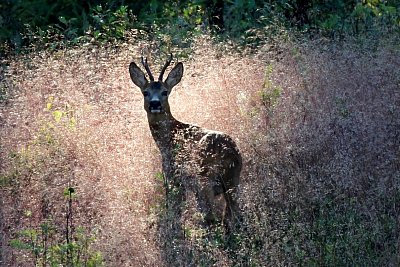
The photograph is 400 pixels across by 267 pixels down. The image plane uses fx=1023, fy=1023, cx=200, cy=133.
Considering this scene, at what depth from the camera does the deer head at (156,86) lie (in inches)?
336

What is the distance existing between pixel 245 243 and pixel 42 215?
5.28 ft

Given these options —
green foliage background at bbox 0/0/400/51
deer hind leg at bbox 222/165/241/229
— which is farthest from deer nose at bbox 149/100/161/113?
green foliage background at bbox 0/0/400/51

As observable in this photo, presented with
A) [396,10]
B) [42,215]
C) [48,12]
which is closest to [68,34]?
[48,12]

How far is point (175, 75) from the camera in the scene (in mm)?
9094

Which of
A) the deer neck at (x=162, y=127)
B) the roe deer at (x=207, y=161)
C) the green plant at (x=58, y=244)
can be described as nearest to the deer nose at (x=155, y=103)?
the deer neck at (x=162, y=127)

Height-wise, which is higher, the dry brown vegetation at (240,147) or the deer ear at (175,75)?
the deer ear at (175,75)

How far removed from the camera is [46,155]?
8219 mm

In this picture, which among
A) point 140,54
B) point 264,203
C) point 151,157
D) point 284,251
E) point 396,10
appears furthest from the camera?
point 396,10

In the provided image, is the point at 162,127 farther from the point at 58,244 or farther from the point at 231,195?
the point at 58,244

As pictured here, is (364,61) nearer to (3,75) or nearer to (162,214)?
(162,214)

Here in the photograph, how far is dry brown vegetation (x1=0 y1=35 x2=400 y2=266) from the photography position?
258 inches

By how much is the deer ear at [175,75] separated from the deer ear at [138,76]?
210mm

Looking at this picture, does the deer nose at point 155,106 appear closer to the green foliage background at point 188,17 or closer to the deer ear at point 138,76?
the deer ear at point 138,76

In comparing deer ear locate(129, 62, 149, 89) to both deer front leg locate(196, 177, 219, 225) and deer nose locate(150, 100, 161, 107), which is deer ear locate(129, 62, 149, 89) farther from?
deer front leg locate(196, 177, 219, 225)
